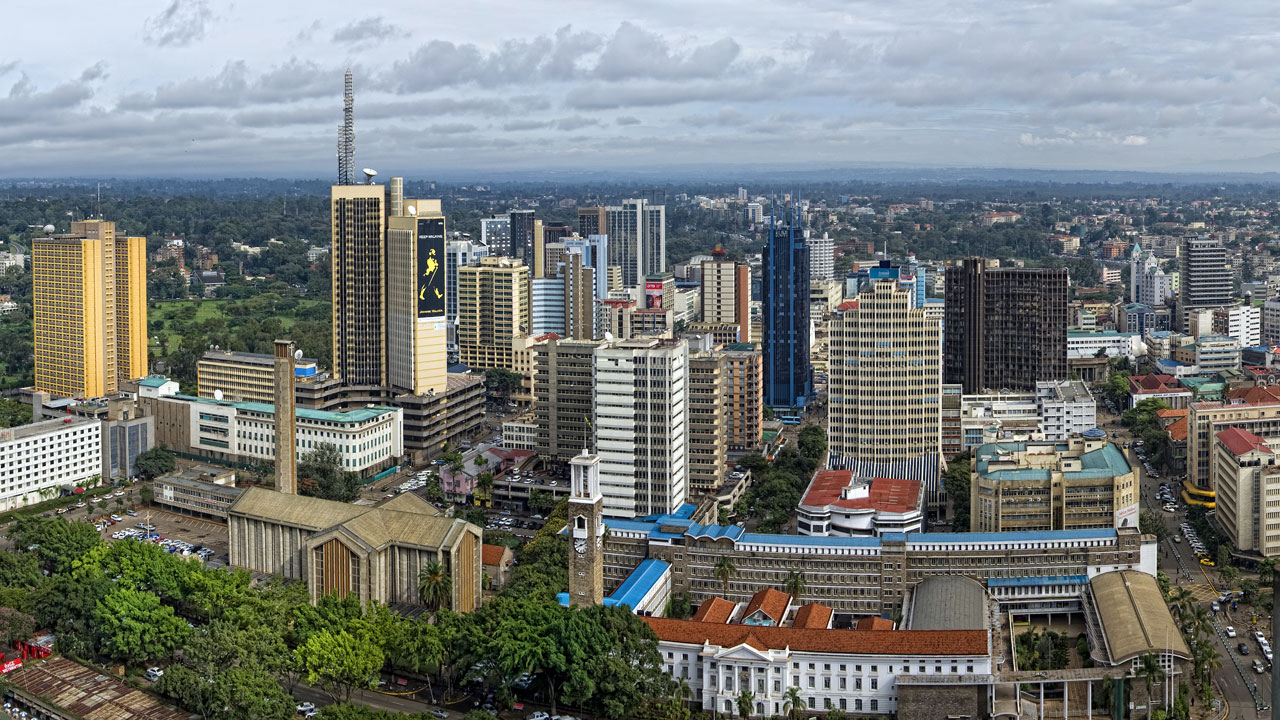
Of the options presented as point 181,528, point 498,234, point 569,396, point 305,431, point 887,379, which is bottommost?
point 181,528

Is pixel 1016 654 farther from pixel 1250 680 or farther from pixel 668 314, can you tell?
pixel 668 314

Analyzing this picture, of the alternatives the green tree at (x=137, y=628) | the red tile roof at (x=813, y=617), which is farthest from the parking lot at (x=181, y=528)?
the red tile roof at (x=813, y=617)

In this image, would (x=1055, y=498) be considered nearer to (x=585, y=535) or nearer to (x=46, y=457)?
(x=585, y=535)

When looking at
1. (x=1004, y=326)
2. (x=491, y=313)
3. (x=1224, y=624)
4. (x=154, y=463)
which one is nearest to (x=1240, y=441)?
(x=1224, y=624)

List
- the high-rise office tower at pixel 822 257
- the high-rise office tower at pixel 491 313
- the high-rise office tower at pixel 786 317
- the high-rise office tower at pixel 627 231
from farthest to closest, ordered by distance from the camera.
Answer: the high-rise office tower at pixel 627 231 < the high-rise office tower at pixel 822 257 < the high-rise office tower at pixel 491 313 < the high-rise office tower at pixel 786 317

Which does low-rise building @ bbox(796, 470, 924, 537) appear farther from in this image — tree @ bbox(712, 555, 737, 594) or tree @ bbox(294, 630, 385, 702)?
A: tree @ bbox(294, 630, 385, 702)

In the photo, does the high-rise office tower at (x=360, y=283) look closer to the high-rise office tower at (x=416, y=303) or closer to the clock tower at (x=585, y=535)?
the high-rise office tower at (x=416, y=303)
